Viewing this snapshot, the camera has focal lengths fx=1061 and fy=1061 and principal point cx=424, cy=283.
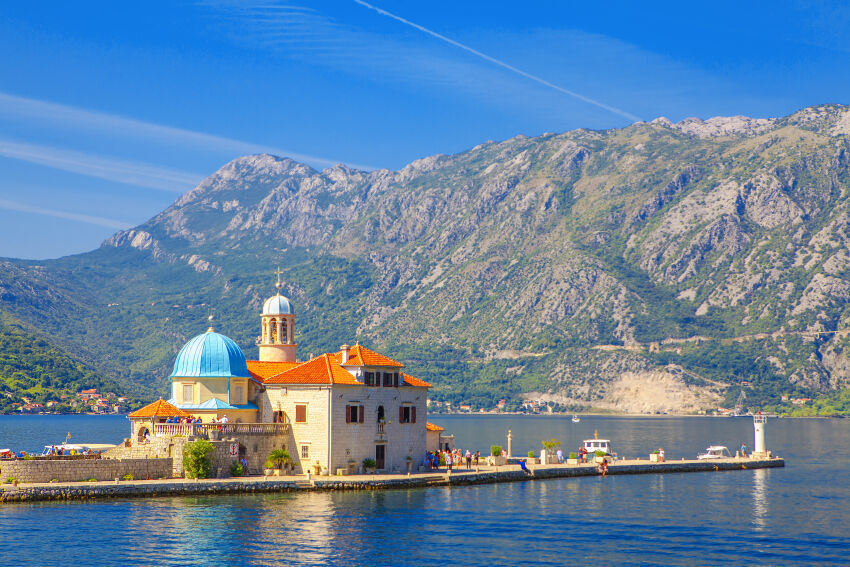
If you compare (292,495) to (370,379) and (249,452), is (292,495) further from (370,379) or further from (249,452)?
(370,379)

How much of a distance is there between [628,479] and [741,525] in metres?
26.5

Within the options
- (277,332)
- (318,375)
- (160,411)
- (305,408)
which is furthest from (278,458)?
(277,332)

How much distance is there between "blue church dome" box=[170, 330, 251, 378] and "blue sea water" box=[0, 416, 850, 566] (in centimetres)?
1355

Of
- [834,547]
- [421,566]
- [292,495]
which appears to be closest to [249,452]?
[292,495]

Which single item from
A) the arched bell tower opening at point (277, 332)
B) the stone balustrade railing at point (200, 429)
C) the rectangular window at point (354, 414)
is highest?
the arched bell tower opening at point (277, 332)

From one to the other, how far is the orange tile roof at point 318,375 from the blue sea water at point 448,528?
8.78m

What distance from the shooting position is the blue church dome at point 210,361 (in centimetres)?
8344

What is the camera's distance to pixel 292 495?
74.6m

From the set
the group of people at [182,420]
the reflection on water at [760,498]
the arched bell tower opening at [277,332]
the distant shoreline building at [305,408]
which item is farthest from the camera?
the arched bell tower opening at [277,332]

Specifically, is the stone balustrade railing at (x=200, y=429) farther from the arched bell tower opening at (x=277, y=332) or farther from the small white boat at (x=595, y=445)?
the small white boat at (x=595, y=445)

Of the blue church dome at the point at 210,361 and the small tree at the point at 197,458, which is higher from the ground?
the blue church dome at the point at 210,361

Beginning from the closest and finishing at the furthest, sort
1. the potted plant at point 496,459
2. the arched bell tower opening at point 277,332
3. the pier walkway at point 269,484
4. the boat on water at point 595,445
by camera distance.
A: 1. the pier walkway at point 269,484
2. the arched bell tower opening at point 277,332
3. the potted plant at point 496,459
4. the boat on water at point 595,445

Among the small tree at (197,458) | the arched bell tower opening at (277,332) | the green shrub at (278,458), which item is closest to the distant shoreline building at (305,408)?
the green shrub at (278,458)

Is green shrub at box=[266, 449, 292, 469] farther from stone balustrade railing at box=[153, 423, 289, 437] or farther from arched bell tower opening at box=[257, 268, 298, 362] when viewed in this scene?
arched bell tower opening at box=[257, 268, 298, 362]
